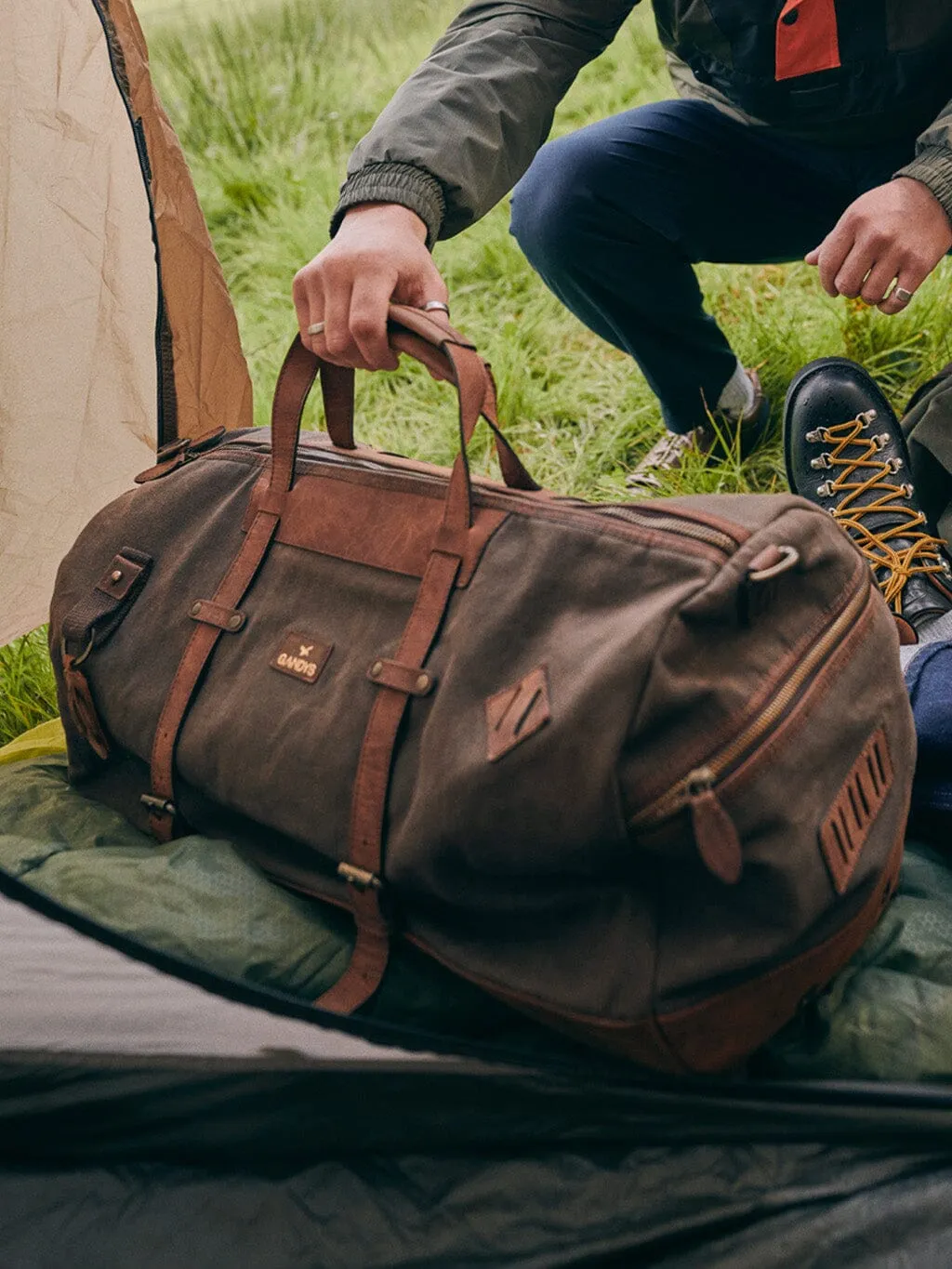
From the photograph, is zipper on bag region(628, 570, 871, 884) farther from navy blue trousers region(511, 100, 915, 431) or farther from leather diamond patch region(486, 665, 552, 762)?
navy blue trousers region(511, 100, 915, 431)

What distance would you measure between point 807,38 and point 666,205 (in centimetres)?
29

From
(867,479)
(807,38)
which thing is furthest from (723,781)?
(807,38)

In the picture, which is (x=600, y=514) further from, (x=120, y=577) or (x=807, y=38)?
(x=807, y=38)

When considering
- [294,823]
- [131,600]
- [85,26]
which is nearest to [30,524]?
[131,600]

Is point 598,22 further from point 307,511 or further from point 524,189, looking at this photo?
point 307,511

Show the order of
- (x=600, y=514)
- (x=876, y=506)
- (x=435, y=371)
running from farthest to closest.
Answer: (x=876, y=506) → (x=435, y=371) → (x=600, y=514)

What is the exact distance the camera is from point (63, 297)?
1395mm

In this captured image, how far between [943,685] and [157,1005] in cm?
69

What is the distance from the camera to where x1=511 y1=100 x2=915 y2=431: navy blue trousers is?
1.42 m

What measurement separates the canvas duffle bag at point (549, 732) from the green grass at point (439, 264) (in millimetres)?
696

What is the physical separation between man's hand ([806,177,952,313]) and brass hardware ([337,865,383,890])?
2.35ft

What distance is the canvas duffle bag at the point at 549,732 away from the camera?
720mm

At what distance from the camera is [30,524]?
4.81 ft

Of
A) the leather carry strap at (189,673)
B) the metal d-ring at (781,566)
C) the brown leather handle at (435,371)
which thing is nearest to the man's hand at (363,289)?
the brown leather handle at (435,371)
